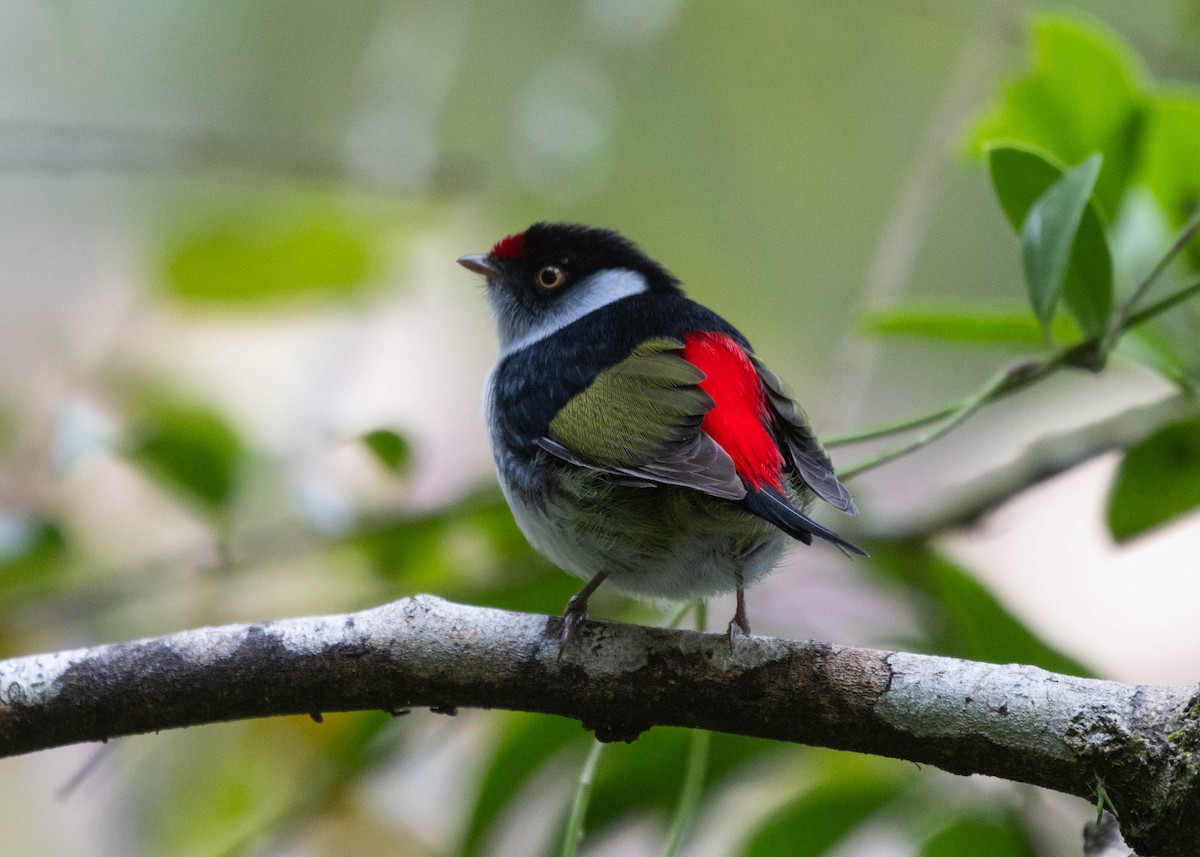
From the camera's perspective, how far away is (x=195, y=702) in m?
1.78

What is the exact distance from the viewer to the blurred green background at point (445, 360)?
2.65 metres

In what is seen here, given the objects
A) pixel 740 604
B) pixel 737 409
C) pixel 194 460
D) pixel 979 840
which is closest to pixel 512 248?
pixel 194 460

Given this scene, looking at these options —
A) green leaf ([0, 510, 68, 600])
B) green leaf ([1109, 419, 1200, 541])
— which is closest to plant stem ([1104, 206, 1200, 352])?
green leaf ([1109, 419, 1200, 541])

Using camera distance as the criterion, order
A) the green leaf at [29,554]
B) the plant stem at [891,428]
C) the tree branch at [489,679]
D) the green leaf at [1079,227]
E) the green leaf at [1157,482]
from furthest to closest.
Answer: the green leaf at [29,554], the green leaf at [1157,482], the plant stem at [891,428], the green leaf at [1079,227], the tree branch at [489,679]

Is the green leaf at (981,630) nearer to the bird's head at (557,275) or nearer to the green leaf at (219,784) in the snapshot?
the bird's head at (557,275)

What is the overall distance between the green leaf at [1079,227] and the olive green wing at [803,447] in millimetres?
559

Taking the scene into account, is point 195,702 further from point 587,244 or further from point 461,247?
point 461,247

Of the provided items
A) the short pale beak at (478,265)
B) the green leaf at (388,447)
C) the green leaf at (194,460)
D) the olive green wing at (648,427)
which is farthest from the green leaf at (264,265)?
the olive green wing at (648,427)

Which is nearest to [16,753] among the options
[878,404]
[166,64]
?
[878,404]

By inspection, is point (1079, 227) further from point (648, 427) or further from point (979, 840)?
point (979, 840)

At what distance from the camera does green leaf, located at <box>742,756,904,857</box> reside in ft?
7.68

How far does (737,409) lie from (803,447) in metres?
0.14

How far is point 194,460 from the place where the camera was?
2.68 meters

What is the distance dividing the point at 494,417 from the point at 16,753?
1082 mm
